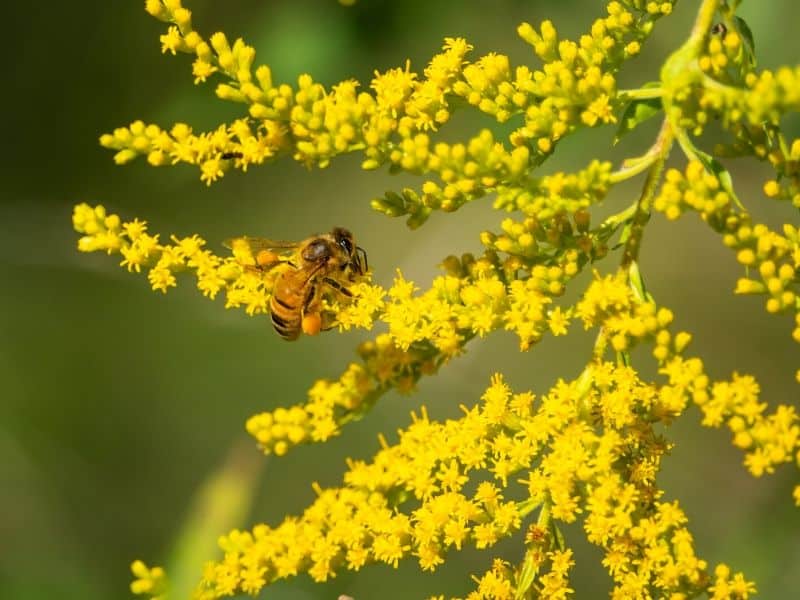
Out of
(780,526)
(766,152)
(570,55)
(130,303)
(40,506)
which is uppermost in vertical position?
(130,303)

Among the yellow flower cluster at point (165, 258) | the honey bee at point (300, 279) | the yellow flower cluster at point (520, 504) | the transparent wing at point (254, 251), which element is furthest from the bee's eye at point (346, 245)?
the yellow flower cluster at point (520, 504)

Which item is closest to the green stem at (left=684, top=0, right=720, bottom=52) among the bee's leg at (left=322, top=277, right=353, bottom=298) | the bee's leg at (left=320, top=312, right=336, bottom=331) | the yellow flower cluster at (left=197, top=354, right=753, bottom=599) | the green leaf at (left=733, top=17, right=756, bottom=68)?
the green leaf at (left=733, top=17, right=756, bottom=68)

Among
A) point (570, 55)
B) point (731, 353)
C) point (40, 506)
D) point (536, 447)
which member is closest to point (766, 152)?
point (570, 55)

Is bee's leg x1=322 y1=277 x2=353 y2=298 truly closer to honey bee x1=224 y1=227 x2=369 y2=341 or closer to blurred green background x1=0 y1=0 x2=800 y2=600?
honey bee x1=224 y1=227 x2=369 y2=341

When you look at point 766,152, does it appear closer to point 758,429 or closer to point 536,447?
point 758,429

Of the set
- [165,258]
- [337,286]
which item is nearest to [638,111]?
[337,286]

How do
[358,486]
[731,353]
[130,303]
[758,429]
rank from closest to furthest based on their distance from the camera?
[758,429], [358,486], [731,353], [130,303]
